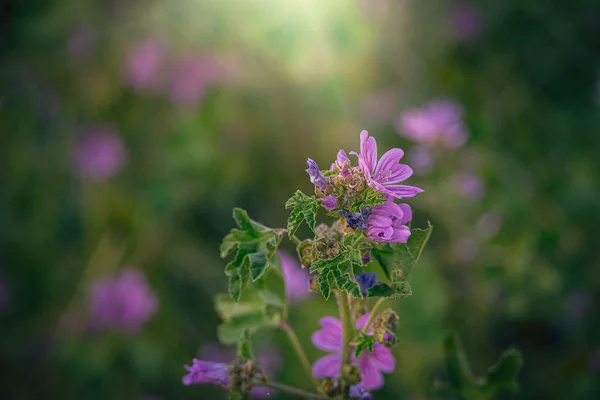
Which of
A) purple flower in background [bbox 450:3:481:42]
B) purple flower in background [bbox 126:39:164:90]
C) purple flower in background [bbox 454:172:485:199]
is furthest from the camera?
purple flower in background [bbox 450:3:481:42]

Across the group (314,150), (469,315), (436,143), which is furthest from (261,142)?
(469,315)

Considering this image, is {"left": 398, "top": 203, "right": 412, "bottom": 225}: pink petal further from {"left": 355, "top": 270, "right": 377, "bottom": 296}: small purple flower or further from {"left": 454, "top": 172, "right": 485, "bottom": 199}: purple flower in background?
{"left": 454, "top": 172, "right": 485, "bottom": 199}: purple flower in background

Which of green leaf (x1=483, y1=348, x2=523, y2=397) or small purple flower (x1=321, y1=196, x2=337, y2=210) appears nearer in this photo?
small purple flower (x1=321, y1=196, x2=337, y2=210)

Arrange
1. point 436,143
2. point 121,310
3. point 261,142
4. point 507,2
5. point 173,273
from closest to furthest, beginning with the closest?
point 436,143, point 121,310, point 173,273, point 261,142, point 507,2

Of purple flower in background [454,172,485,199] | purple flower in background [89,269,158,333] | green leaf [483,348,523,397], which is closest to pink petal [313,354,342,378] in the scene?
green leaf [483,348,523,397]

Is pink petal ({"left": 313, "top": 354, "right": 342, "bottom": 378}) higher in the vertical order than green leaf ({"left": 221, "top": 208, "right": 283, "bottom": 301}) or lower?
lower

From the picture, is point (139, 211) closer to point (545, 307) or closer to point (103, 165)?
point (103, 165)

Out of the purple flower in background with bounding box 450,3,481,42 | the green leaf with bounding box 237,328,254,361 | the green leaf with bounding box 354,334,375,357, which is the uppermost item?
the purple flower in background with bounding box 450,3,481,42

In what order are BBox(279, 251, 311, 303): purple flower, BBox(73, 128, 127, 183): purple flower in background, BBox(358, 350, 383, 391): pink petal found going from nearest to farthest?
1. BBox(358, 350, 383, 391): pink petal
2. BBox(279, 251, 311, 303): purple flower
3. BBox(73, 128, 127, 183): purple flower in background
